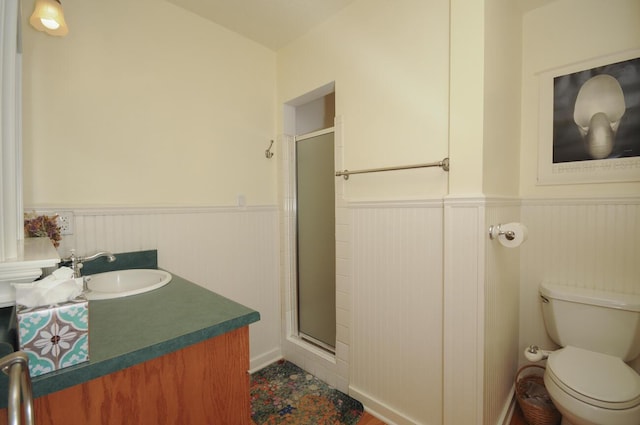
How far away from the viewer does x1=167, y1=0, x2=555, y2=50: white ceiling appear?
181cm

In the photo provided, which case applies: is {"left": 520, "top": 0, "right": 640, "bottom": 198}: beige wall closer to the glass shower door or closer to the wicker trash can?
the wicker trash can

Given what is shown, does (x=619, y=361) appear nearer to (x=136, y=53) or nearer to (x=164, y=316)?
(x=164, y=316)

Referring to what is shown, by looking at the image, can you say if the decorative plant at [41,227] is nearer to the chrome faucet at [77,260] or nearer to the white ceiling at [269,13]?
the chrome faucet at [77,260]

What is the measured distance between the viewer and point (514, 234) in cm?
136

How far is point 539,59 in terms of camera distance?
1.76 metres

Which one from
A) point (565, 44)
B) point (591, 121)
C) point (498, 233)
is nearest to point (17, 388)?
point (498, 233)

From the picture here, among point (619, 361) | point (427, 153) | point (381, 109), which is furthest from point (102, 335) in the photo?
point (619, 361)

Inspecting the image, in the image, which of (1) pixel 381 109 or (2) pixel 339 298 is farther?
(2) pixel 339 298

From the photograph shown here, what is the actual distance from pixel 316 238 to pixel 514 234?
134 cm

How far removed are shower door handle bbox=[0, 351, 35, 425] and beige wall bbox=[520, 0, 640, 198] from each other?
7.43ft

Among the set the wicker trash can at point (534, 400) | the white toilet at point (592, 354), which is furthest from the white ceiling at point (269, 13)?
the wicker trash can at point (534, 400)

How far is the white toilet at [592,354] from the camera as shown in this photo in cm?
120

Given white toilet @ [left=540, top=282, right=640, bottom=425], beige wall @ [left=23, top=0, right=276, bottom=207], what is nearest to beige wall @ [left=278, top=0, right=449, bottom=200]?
beige wall @ [left=23, top=0, right=276, bottom=207]

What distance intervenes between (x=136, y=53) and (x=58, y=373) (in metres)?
1.74
